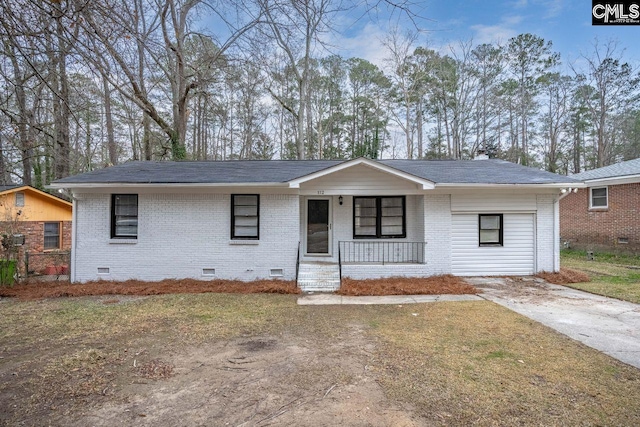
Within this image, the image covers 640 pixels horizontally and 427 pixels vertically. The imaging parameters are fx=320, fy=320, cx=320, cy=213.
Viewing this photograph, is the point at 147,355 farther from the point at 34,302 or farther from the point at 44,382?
the point at 34,302

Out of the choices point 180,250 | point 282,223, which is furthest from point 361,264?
point 180,250

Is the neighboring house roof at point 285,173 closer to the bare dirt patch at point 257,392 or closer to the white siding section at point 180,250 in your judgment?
the white siding section at point 180,250

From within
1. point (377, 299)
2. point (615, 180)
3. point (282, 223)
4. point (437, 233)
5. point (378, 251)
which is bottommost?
point (377, 299)

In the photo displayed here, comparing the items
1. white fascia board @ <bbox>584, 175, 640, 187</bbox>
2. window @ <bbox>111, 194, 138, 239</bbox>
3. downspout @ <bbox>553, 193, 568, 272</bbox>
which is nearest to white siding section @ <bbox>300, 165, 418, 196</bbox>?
downspout @ <bbox>553, 193, 568, 272</bbox>

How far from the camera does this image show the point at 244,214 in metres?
9.70

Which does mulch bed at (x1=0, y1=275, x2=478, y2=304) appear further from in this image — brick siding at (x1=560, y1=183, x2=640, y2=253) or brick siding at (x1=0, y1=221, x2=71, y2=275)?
brick siding at (x1=560, y1=183, x2=640, y2=253)

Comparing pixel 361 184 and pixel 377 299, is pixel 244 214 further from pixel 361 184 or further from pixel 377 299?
pixel 377 299

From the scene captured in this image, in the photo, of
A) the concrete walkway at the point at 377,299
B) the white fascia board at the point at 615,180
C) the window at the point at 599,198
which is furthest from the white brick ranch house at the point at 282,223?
the window at the point at 599,198

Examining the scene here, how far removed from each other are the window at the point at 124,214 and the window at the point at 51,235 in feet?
31.0

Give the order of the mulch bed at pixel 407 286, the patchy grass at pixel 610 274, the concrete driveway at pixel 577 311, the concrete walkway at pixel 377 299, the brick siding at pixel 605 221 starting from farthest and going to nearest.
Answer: the brick siding at pixel 605 221, the mulch bed at pixel 407 286, the patchy grass at pixel 610 274, the concrete walkway at pixel 377 299, the concrete driveway at pixel 577 311

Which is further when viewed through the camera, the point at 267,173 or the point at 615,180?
the point at 615,180

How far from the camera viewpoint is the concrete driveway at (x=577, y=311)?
16.0 feet

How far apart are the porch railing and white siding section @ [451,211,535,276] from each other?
4.34 feet

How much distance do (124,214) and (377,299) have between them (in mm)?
7882
